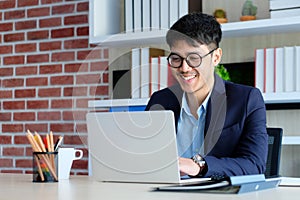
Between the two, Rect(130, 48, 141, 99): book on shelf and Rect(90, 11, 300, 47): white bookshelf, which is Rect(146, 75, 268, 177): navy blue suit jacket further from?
Rect(130, 48, 141, 99): book on shelf

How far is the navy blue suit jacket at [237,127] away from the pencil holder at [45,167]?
1.77ft

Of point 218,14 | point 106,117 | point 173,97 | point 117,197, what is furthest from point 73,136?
point 117,197

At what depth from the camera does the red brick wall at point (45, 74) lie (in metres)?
3.82

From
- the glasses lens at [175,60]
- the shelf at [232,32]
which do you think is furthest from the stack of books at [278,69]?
the glasses lens at [175,60]

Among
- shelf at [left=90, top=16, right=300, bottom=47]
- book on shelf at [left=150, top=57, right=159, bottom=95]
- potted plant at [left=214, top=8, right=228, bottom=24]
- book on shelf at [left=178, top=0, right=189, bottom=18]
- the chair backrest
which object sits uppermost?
book on shelf at [left=178, top=0, right=189, bottom=18]

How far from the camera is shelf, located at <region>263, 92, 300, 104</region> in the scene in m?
2.90

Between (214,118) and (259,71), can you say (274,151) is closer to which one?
(214,118)

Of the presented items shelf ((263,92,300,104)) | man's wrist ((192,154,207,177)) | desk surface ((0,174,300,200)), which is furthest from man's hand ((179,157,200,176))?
shelf ((263,92,300,104))

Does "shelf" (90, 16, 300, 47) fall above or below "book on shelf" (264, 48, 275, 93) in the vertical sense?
above

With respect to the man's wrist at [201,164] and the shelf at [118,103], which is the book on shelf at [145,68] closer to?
the shelf at [118,103]

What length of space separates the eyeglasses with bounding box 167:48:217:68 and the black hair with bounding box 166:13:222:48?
0.06 metres

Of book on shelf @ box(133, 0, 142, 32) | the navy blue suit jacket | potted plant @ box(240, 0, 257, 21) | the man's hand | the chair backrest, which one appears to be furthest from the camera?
book on shelf @ box(133, 0, 142, 32)

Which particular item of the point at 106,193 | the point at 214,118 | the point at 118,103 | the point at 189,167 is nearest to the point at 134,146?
the point at 189,167

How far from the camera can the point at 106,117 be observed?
181cm
